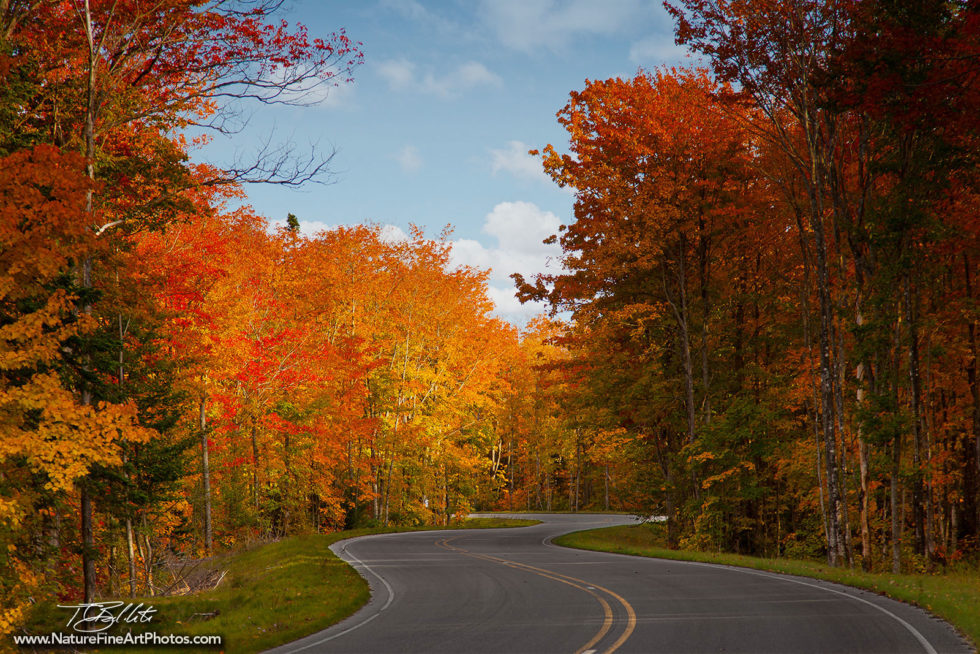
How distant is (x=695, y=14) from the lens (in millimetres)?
19047

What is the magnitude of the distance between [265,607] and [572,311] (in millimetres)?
16781

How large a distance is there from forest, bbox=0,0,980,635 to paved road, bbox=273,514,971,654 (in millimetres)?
5181

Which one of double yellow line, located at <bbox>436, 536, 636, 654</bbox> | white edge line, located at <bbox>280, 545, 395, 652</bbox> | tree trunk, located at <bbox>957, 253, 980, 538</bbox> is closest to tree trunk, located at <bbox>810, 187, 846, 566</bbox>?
tree trunk, located at <bbox>957, 253, 980, 538</bbox>

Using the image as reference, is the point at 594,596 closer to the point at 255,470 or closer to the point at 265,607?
the point at 265,607

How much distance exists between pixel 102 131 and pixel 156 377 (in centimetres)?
888

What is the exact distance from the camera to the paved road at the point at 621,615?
30.5 ft

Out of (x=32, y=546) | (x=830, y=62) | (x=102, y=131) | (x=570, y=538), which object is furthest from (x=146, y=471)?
Result: (x=830, y=62)

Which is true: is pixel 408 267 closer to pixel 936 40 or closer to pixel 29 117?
pixel 29 117

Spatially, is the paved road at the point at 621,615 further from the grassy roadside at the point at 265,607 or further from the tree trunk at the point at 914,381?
the tree trunk at the point at 914,381

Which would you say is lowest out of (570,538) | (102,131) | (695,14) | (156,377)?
(570,538)

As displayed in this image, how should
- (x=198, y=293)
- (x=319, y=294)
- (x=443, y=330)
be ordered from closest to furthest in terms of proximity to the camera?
(x=198, y=293)
(x=319, y=294)
(x=443, y=330)
